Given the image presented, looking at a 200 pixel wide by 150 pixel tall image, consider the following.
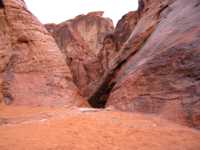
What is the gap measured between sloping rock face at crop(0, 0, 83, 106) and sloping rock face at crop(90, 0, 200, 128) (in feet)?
6.87

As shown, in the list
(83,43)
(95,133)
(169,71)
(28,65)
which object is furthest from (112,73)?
(83,43)

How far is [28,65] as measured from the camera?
33.5ft

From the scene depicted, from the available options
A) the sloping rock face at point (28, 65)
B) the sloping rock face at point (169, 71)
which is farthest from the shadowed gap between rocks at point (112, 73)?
the sloping rock face at point (28, 65)

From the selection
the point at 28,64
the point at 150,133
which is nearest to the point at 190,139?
the point at 150,133

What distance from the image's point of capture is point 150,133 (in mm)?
4992

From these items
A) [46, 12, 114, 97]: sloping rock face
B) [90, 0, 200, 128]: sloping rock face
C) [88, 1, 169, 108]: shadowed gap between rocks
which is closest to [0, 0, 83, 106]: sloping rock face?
[88, 1, 169, 108]: shadowed gap between rocks

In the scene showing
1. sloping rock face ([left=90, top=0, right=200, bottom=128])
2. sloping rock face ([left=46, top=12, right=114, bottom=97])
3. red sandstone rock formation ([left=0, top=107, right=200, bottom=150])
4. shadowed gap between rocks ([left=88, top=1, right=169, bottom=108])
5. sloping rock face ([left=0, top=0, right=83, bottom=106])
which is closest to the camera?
red sandstone rock formation ([left=0, top=107, right=200, bottom=150])

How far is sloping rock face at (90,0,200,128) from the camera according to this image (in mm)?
6332

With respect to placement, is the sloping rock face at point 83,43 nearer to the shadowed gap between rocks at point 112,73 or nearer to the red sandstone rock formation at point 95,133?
the shadowed gap between rocks at point 112,73

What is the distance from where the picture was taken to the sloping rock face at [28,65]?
9.47 m

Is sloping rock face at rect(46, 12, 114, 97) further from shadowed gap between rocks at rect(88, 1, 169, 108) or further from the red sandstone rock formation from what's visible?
the red sandstone rock formation

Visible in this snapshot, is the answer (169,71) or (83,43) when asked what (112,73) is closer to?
(169,71)

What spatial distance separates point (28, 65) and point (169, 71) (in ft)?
17.3

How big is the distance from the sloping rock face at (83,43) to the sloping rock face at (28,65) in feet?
13.9
